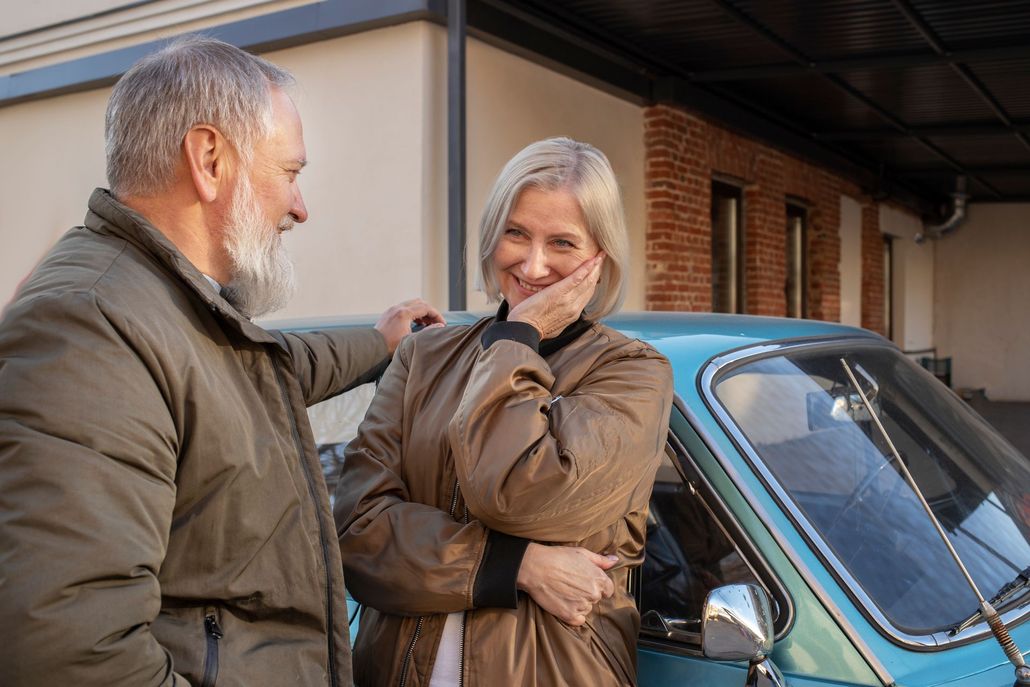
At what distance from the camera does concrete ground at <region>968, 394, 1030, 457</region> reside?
37.7 ft

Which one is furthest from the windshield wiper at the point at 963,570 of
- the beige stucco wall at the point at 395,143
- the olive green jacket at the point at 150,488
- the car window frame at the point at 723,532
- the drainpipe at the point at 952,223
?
the drainpipe at the point at 952,223

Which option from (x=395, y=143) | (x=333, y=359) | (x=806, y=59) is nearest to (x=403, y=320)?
(x=333, y=359)

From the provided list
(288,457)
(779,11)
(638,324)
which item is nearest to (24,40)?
(779,11)

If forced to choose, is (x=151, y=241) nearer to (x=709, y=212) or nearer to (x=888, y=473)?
(x=888, y=473)

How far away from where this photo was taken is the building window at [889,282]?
16.2 meters

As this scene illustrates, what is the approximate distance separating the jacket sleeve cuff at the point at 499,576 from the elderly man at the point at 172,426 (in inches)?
9.9

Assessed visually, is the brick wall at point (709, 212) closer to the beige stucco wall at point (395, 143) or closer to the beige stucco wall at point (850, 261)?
the beige stucco wall at point (850, 261)

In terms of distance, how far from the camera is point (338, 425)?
314 centimetres

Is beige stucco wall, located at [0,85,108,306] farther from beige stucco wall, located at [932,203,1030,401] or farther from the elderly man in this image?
beige stucco wall, located at [932,203,1030,401]

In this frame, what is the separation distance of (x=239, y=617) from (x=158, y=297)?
49cm

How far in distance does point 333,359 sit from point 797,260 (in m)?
10.1

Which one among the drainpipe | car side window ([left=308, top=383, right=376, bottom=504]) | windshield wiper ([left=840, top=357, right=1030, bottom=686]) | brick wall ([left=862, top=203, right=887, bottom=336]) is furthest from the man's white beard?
the drainpipe

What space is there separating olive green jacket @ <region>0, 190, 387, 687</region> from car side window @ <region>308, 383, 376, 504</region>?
1.34 metres

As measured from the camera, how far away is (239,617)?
1566 millimetres
